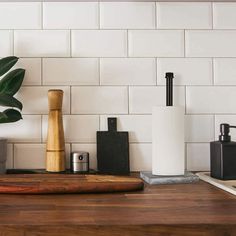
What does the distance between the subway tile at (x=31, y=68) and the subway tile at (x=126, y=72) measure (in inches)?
7.2

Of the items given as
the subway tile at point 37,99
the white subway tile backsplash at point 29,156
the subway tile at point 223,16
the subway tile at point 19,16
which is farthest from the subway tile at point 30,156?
the subway tile at point 223,16

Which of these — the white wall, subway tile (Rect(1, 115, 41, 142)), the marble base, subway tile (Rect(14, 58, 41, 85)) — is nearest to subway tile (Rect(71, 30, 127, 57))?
the white wall

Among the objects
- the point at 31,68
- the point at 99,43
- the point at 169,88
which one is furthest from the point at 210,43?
the point at 31,68

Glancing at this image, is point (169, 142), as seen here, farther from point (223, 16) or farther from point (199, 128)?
point (223, 16)

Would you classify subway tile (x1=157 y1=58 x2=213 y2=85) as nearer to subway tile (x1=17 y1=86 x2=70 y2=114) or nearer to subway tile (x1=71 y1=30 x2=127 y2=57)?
subway tile (x1=71 y1=30 x2=127 y2=57)

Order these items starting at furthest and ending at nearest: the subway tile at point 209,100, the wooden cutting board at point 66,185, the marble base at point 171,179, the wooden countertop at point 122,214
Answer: the subway tile at point 209,100 → the marble base at point 171,179 → the wooden cutting board at point 66,185 → the wooden countertop at point 122,214

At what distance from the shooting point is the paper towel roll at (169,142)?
2.81 ft

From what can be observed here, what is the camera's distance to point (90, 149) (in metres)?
1.01

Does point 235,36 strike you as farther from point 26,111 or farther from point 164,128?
point 26,111

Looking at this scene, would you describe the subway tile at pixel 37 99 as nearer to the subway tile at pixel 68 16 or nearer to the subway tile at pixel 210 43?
the subway tile at pixel 68 16

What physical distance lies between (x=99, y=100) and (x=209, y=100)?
0.33m

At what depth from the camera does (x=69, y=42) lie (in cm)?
102

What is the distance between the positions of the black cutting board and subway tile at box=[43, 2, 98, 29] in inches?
11.6

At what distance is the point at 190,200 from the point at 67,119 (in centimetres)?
49
